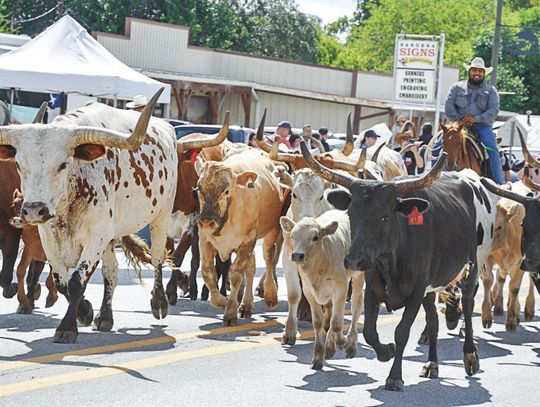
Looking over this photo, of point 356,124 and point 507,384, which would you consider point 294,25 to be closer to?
point 356,124

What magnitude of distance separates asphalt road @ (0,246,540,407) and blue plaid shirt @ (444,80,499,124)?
12.7 feet

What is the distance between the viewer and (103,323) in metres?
12.2

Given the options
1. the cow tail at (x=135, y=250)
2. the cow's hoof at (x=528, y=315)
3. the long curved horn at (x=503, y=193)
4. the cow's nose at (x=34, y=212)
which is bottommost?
the cow's hoof at (x=528, y=315)

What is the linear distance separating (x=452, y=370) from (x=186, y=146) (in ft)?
15.9

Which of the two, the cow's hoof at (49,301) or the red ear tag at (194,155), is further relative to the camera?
→ the red ear tag at (194,155)

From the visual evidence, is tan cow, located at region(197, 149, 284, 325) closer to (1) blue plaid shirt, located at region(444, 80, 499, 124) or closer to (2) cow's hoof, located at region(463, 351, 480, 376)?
(2) cow's hoof, located at region(463, 351, 480, 376)

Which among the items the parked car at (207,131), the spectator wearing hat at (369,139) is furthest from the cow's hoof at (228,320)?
the parked car at (207,131)

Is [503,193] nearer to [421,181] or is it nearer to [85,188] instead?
[421,181]

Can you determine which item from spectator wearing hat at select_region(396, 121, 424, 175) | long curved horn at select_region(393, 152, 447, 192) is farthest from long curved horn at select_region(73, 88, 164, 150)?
spectator wearing hat at select_region(396, 121, 424, 175)

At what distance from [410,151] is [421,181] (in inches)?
500

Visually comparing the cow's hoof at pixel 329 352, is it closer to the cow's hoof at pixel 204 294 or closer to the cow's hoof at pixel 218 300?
the cow's hoof at pixel 218 300

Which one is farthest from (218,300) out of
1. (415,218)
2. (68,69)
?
(68,69)

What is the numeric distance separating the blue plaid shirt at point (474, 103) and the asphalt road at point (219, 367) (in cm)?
387

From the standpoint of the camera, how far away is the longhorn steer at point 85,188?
36.1 ft
